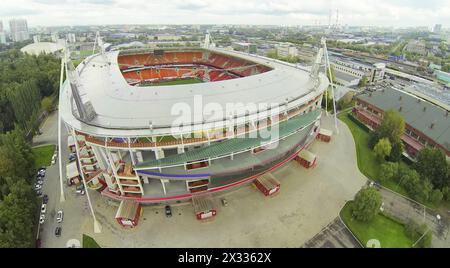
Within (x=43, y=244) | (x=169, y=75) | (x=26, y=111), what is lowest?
(x=43, y=244)

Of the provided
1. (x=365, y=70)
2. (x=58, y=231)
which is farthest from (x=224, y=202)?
(x=365, y=70)

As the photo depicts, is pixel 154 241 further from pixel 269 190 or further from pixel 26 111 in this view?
pixel 26 111

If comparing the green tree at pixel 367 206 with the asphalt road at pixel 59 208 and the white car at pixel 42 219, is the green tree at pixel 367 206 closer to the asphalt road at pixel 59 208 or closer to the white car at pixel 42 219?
the asphalt road at pixel 59 208

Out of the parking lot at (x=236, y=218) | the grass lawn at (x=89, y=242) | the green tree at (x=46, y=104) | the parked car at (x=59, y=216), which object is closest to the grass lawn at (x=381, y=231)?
the parking lot at (x=236, y=218)

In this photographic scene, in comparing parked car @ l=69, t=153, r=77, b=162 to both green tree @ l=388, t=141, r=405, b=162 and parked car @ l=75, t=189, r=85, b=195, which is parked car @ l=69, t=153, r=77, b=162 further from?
green tree @ l=388, t=141, r=405, b=162

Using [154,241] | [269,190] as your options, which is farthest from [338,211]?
[154,241]

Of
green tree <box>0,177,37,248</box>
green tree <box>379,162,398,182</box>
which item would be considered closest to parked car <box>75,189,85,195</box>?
green tree <box>0,177,37,248</box>
